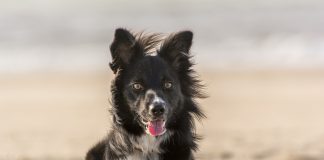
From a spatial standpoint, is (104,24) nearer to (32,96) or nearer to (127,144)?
(32,96)

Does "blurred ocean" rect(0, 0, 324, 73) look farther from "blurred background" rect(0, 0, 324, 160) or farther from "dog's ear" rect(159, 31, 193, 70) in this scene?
"dog's ear" rect(159, 31, 193, 70)

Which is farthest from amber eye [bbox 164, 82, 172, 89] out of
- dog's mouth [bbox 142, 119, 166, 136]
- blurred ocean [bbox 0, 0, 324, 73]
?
blurred ocean [bbox 0, 0, 324, 73]

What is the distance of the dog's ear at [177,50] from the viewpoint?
7516 millimetres

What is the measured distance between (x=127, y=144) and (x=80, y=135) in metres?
6.52

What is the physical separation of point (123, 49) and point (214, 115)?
777 cm

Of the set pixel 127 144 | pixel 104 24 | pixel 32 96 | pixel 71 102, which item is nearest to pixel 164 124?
pixel 127 144

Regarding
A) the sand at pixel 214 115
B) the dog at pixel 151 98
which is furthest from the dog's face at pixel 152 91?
the sand at pixel 214 115

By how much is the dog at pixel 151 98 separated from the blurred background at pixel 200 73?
307 cm

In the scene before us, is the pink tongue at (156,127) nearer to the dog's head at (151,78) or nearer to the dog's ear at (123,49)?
the dog's head at (151,78)

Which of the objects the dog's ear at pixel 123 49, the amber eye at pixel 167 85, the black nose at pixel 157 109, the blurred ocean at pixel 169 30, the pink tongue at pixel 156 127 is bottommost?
the pink tongue at pixel 156 127

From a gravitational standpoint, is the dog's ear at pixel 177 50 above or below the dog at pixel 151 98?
above

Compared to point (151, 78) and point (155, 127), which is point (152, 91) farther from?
point (155, 127)

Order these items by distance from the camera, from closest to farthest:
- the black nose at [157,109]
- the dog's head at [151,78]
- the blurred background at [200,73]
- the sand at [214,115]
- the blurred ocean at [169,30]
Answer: the black nose at [157,109] < the dog's head at [151,78] < the sand at [214,115] < the blurred background at [200,73] < the blurred ocean at [169,30]

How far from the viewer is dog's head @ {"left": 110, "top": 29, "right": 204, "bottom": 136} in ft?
23.0
